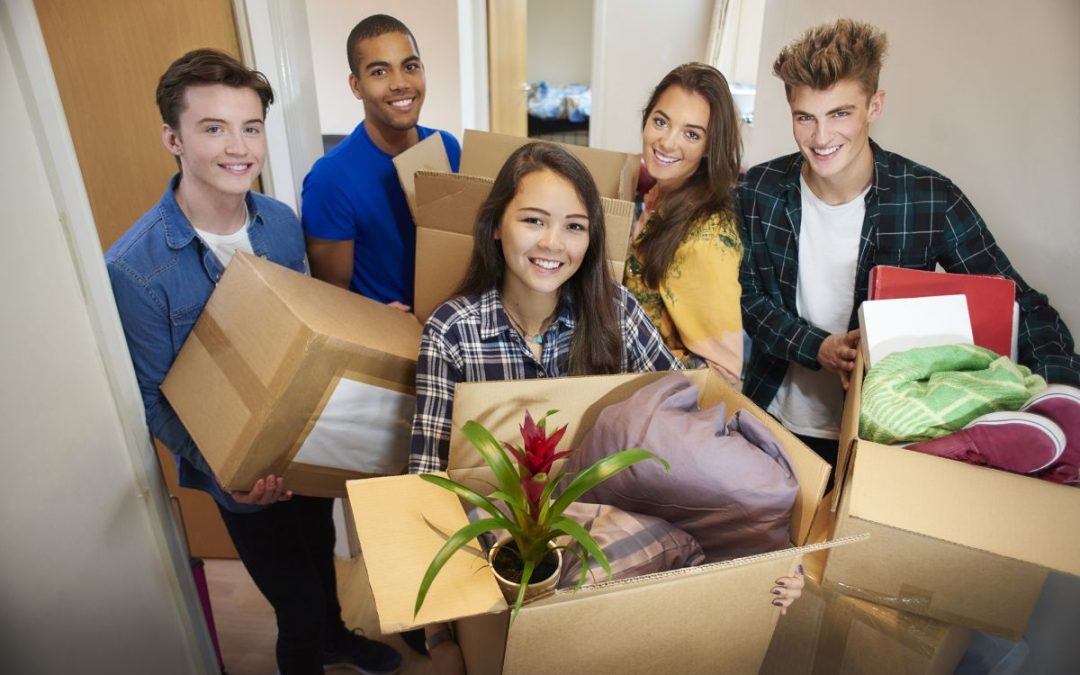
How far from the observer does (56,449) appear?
95cm

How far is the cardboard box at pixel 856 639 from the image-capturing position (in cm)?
81

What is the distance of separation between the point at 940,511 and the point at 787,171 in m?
0.83

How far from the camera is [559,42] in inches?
310

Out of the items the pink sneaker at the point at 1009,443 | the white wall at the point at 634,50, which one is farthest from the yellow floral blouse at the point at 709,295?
the white wall at the point at 634,50

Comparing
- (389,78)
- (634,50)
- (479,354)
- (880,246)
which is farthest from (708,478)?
(634,50)

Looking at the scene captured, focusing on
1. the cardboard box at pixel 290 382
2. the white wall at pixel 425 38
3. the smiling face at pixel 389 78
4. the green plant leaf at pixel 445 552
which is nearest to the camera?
the green plant leaf at pixel 445 552

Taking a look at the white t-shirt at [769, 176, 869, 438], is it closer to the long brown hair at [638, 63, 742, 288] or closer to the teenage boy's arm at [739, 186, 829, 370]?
the teenage boy's arm at [739, 186, 829, 370]

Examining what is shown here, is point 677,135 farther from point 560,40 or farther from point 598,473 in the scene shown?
point 560,40

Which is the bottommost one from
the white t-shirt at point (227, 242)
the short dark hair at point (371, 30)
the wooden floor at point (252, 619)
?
the wooden floor at point (252, 619)

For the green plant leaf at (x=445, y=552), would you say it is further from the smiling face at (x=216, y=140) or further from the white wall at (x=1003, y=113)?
the white wall at (x=1003, y=113)

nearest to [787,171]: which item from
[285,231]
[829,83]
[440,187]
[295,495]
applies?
[829,83]

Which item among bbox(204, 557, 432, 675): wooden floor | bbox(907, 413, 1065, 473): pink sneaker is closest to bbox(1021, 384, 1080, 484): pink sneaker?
bbox(907, 413, 1065, 473): pink sneaker

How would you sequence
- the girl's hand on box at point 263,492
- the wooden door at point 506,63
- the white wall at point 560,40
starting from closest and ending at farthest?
the girl's hand on box at point 263,492, the wooden door at point 506,63, the white wall at point 560,40

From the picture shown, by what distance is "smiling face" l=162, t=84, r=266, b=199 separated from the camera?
112 centimetres
